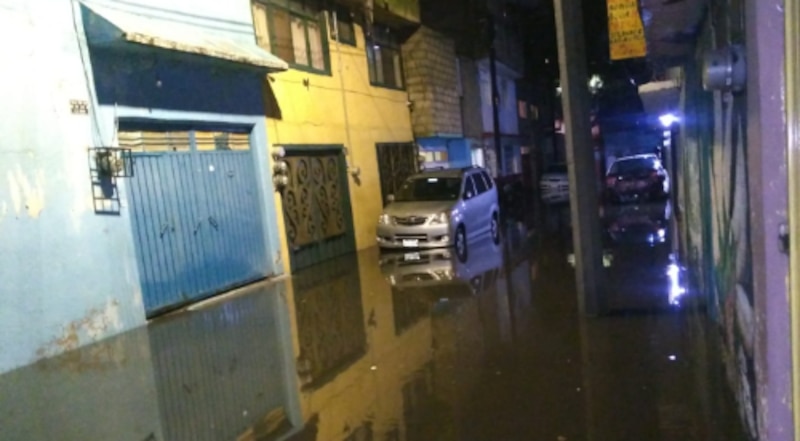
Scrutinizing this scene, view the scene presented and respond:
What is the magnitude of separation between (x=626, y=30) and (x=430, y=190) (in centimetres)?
788

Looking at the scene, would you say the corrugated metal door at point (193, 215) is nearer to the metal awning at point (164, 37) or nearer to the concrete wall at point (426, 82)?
the metal awning at point (164, 37)

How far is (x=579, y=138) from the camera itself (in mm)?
7199

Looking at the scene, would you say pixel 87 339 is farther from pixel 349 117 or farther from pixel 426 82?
pixel 426 82

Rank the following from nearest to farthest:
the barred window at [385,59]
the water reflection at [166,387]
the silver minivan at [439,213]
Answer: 1. the water reflection at [166,387]
2. the silver minivan at [439,213]
3. the barred window at [385,59]

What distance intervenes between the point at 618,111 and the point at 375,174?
88.7 ft

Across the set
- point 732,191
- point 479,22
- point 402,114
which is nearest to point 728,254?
point 732,191

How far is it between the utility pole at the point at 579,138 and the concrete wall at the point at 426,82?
12789mm

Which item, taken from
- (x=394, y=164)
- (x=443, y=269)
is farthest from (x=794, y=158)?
(x=394, y=164)

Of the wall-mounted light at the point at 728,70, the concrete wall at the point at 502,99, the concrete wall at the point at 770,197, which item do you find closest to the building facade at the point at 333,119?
the concrete wall at the point at 502,99

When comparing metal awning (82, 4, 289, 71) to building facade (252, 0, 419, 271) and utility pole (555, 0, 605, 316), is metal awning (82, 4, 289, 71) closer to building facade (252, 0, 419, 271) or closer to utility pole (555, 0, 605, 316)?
building facade (252, 0, 419, 271)

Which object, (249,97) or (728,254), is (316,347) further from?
(249,97)

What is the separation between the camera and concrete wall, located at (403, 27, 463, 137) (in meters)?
19.9

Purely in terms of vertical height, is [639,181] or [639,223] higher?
[639,181]

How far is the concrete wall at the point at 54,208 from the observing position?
7566 mm
